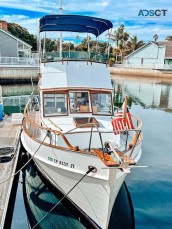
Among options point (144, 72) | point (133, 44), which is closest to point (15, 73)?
point (144, 72)

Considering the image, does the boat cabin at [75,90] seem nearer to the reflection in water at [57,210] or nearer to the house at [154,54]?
the reflection in water at [57,210]

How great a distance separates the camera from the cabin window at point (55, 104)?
895 centimetres

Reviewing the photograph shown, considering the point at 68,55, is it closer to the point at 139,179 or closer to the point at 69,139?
the point at 69,139

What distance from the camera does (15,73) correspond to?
3503 centimetres

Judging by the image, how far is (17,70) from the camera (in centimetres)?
3494

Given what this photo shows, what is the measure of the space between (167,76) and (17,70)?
3341 cm

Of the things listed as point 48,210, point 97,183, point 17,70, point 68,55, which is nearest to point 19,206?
point 48,210

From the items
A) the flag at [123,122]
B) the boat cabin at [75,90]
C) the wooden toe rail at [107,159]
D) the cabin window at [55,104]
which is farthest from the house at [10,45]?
the wooden toe rail at [107,159]

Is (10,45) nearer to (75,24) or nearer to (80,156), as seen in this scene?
(75,24)

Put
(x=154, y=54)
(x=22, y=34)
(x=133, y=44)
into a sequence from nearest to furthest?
(x=154, y=54) → (x=22, y=34) → (x=133, y=44)

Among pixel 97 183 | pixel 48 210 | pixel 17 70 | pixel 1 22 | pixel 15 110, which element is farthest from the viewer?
pixel 1 22

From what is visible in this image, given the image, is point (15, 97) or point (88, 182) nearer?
point (88, 182)

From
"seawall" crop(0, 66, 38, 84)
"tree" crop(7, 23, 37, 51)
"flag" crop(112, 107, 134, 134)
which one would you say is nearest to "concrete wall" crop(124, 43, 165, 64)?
"tree" crop(7, 23, 37, 51)

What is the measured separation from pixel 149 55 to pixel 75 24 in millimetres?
58657
